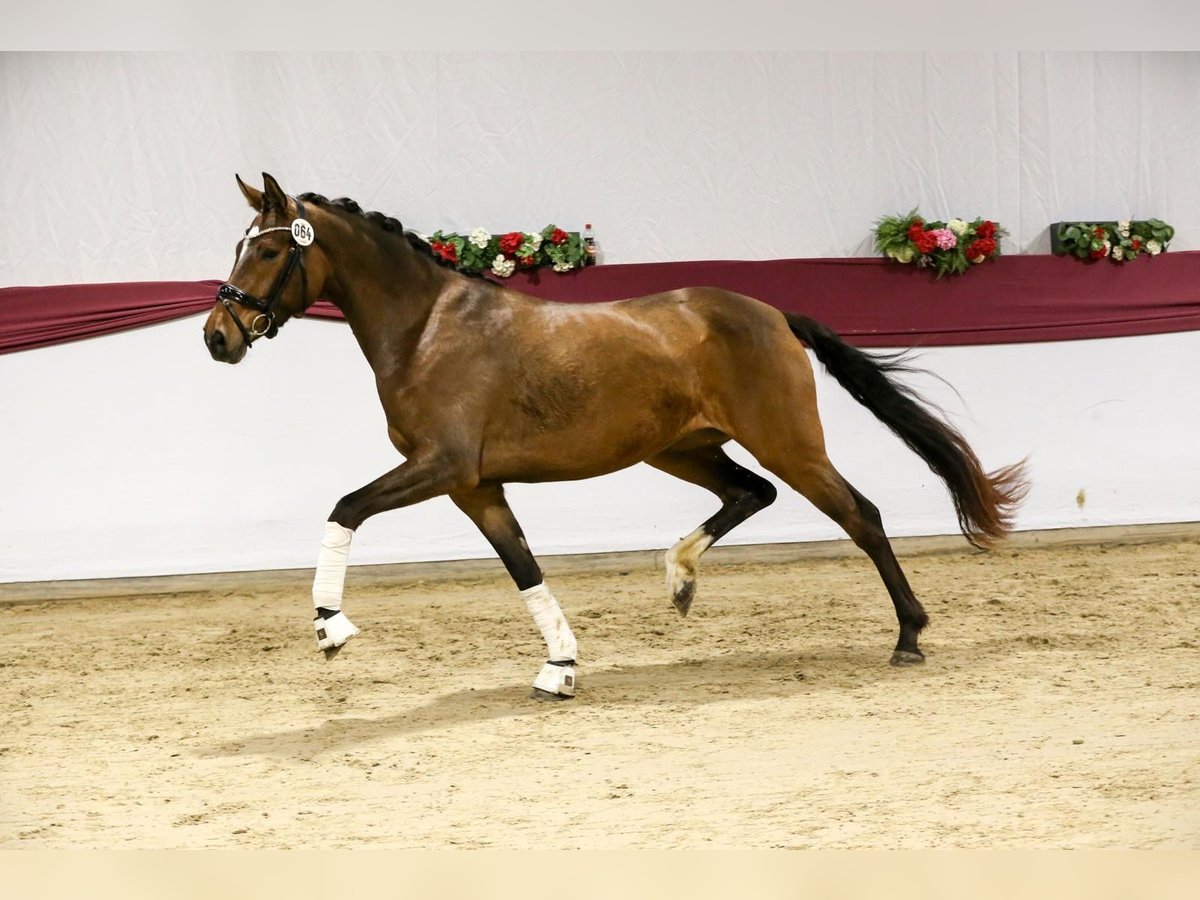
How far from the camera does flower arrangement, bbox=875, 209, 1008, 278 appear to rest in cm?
772

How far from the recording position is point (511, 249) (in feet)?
24.7

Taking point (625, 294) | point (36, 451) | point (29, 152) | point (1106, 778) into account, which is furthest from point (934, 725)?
point (29, 152)

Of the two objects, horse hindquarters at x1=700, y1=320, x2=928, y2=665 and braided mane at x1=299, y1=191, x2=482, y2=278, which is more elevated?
braided mane at x1=299, y1=191, x2=482, y2=278

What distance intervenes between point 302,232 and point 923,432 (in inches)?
103

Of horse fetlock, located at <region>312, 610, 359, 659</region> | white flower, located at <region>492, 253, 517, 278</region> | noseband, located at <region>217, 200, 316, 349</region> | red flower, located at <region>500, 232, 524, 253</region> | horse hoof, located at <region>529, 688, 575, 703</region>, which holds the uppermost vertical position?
noseband, located at <region>217, 200, 316, 349</region>

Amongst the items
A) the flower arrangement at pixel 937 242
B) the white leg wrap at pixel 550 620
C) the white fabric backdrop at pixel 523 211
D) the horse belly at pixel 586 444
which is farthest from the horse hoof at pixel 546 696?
the flower arrangement at pixel 937 242

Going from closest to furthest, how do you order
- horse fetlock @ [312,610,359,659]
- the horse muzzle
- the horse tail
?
horse fetlock @ [312,610,359,659] < the horse muzzle < the horse tail

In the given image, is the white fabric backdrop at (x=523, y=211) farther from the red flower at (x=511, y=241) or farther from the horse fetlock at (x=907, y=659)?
the horse fetlock at (x=907, y=659)

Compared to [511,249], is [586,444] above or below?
below

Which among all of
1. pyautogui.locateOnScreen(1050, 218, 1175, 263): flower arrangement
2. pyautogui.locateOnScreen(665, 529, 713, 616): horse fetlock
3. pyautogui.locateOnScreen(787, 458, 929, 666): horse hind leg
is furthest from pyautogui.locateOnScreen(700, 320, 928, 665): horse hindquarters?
pyautogui.locateOnScreen(1050, 218, 1175, 263): flower arrangement

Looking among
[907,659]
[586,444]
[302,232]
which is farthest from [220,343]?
[907,659]

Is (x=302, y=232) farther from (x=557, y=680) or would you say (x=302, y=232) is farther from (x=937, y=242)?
(x=937, y=242)

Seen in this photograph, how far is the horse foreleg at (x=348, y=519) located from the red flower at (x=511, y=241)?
3.19 m

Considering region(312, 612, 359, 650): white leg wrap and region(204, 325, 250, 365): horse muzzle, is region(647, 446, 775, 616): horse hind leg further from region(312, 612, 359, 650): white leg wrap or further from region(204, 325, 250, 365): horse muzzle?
region(204, 325, 250, 365): horse muzzle
